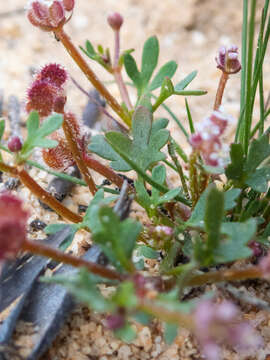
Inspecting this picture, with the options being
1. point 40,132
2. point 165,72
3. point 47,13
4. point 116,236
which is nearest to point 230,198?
point 116,236

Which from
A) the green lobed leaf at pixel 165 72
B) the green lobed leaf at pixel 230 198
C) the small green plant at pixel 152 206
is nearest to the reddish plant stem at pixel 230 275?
the small green plant at pixel 152 206

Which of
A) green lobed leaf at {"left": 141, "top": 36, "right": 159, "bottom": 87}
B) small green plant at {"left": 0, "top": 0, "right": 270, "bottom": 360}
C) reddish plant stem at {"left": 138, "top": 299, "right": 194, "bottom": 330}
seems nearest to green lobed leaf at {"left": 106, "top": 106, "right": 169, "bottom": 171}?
small green plant at {"left": 0, "top": 0, "right": 270, "bottom": 360}

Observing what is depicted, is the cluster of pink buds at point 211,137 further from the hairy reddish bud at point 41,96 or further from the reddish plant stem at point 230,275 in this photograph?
the hairy reddish bud at point 41,96

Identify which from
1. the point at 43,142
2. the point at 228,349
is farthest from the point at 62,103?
the point at 228,349

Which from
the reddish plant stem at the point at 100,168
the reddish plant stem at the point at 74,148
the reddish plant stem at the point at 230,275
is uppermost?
the reddish plant stem at the point at 74,148

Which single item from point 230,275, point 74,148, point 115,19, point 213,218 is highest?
point 115,19

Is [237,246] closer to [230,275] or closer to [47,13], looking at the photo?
[230,275]

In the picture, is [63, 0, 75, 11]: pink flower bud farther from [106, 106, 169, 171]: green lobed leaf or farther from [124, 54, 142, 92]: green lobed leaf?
[106, 106, 169, 171]: green lobed leaf
